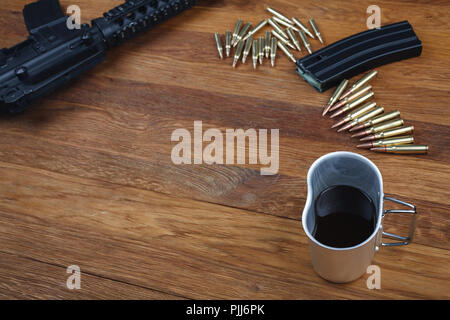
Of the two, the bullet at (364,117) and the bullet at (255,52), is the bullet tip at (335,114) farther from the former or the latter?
the bullet at (255,52)

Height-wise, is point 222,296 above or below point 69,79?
below

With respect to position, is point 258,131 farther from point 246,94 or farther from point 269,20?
point 269,20

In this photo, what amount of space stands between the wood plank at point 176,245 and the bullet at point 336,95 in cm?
34

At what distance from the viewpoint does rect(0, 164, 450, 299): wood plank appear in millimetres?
958

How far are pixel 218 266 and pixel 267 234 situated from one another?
12 centimetres

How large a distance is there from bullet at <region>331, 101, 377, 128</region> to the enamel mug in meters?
0.32

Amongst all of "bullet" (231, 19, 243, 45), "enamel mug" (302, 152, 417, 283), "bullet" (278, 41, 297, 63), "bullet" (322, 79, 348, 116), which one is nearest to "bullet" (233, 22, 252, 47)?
"bullet" (231, 19, 243, 45)

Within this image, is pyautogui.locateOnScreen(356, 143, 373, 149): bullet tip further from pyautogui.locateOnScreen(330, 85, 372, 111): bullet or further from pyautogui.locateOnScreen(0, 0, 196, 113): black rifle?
pyautogui.locateOnScreen(0, 0, 196, 113): black rifle

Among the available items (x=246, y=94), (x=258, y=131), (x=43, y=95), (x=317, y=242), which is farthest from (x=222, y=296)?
(x=43, y=95)

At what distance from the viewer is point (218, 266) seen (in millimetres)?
1005

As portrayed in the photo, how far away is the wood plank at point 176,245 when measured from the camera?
96cm

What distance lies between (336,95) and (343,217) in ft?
1.48

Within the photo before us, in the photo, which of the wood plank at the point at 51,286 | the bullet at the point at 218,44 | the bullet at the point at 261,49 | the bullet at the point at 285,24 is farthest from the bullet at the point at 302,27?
the wood plank at the point at 51,286
